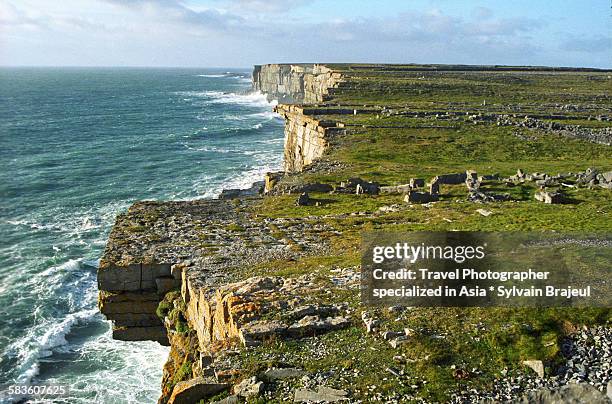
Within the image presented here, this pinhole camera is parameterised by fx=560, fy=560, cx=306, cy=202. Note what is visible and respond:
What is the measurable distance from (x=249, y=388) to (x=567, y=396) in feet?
21.4

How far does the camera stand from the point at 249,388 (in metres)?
11.8

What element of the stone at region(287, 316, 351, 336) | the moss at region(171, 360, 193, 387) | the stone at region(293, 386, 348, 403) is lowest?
the moss at region(171, 360, 193, 387)

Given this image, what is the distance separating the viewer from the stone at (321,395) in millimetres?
11320

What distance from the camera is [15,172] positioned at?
71562mm

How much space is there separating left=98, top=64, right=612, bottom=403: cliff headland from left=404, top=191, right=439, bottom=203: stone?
8 centimetres

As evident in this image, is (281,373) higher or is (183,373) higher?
(281,373)

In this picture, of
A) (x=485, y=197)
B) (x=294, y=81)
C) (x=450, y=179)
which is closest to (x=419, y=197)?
(x=485, y=197)

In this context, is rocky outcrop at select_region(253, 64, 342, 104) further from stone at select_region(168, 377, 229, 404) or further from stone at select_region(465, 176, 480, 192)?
stone at select_region(168, 377, 229, 404)

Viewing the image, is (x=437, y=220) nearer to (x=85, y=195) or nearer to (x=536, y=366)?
(x=536, y=366)

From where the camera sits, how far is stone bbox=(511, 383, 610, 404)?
11266mm

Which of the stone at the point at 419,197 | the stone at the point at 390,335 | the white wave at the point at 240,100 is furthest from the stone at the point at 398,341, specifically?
the white wave at the point at 240,100

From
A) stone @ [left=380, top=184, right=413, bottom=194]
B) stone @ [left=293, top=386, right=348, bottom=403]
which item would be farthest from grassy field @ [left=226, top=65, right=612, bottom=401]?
stone @ [left=380, top=184, right=413, bottom=194]

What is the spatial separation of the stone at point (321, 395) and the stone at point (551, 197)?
1992cm

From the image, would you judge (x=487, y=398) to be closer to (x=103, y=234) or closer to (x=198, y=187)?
(x=103, y=234)
